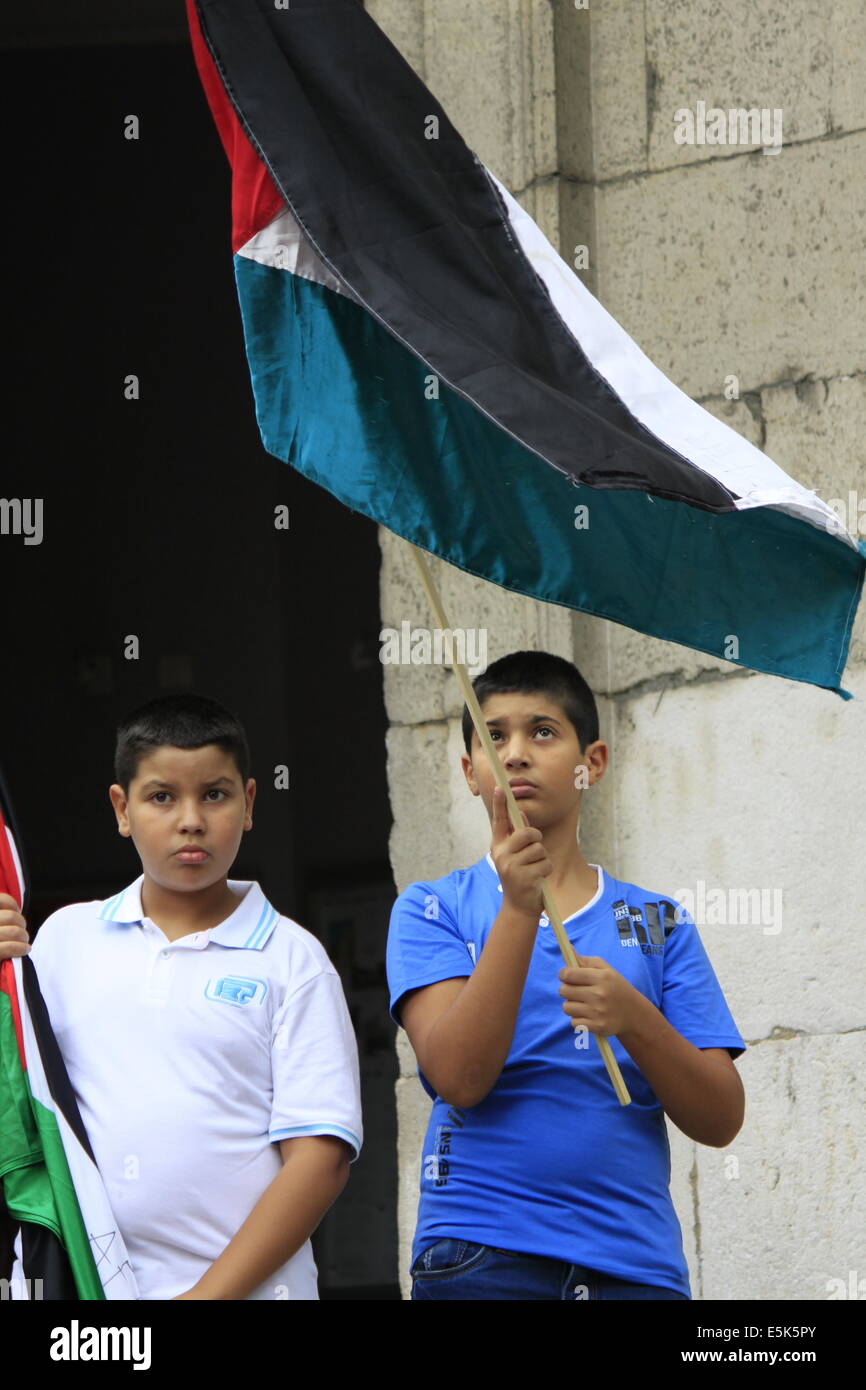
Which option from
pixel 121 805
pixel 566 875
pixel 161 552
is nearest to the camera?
pixel 566 875

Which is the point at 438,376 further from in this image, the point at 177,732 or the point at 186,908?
the point at 186,908

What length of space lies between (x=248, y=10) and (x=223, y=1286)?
2.04m

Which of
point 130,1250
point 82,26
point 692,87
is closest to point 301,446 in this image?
point 130,1250

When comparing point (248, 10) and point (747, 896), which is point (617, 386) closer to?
point (248, 10)

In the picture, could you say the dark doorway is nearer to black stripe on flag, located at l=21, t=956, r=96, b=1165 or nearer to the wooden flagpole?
black stripe on flag, located at l=21, t=956, r=96, b=1165

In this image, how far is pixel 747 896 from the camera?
16.3ft

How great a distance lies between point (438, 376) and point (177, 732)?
79 centimetres

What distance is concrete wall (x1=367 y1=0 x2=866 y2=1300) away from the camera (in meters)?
4.82

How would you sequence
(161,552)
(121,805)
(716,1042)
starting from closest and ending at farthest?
(716,1042) < (121,805) < (161,552)

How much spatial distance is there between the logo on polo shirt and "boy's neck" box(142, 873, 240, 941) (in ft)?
0.45

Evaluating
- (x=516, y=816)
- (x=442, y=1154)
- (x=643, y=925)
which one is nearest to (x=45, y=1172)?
(x=442, y=1154)

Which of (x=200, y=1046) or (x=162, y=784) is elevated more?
(x=162, y=784)

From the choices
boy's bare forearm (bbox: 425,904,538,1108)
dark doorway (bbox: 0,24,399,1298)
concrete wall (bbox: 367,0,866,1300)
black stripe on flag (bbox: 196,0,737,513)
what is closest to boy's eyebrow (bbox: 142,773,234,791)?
boy's bare forearm (bbox: 425,904,538,1108)

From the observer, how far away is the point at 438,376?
3.26m
